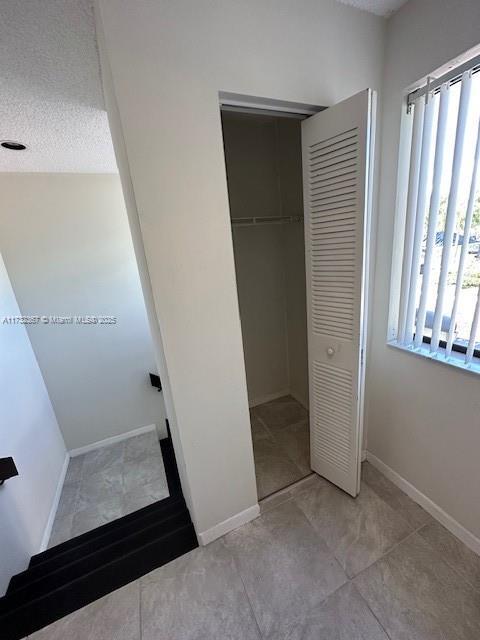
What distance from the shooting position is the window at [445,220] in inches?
43.0

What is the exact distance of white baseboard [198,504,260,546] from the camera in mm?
1453

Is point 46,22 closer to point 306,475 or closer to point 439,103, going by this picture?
point 439,103

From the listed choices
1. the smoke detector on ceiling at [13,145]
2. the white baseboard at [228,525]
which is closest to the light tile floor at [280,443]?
the white baseboard at [228,525]

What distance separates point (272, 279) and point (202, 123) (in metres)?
1.66

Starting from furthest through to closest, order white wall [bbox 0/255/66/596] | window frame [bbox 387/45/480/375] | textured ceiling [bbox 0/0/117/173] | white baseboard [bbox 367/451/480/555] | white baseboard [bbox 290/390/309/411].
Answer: white baseboard [bbox 290/390/309/411] → white wall [bbox 0/255/66/596] → white baseboard [bbox 367/451/480/555] → window frame [bbox 387/45/480/375] → textured ceiling [bbox 0/0/117/173]

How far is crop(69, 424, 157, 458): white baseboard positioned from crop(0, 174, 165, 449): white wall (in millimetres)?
50

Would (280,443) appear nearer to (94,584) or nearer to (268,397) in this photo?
(268,397)

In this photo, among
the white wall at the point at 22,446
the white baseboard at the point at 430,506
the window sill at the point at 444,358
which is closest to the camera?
the window sill at the point at 444,358

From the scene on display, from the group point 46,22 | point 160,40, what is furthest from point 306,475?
point 46,22

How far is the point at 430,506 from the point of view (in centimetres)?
150

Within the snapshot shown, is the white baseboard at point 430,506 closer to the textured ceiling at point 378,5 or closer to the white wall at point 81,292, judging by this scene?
the white wall at point 81,292

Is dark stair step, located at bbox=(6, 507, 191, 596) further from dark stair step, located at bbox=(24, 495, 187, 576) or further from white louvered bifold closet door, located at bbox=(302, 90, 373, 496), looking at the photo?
A: white louvered bifold closet door, located at bbox=(302, 90, 373, 496)

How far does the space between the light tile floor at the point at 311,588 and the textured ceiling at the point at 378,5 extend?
2622 mm

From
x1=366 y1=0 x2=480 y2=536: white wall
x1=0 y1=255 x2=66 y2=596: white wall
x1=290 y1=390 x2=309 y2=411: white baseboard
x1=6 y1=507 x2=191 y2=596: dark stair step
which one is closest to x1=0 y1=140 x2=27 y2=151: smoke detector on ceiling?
x1=0 y1=255 x2=66 y2=596: white wall
